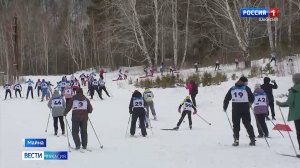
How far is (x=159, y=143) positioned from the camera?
12.9 m

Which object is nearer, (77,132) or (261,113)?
(77,132)

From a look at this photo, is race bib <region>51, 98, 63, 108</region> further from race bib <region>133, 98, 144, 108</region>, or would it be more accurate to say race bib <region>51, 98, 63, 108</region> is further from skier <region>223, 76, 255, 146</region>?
skier <region>223, 76, 255, 146</region>

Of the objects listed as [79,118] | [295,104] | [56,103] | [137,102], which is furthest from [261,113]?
[56,103]

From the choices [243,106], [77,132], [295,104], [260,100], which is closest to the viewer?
[295,104]

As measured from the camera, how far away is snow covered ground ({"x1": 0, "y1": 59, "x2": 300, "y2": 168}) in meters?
9.59

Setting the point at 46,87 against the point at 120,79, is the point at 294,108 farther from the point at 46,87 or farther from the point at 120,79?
the point at 120,79

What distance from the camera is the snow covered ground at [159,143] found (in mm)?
9586

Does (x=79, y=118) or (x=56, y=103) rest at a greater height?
(x=56, y=103)

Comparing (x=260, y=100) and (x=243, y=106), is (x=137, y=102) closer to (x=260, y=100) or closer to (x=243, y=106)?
(x=260, y=100)

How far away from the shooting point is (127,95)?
3061 centimetres

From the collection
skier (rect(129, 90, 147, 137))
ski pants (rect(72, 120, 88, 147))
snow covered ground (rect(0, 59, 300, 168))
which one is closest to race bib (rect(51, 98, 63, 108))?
snow covered ground (rect(0, 59, 300, 168))

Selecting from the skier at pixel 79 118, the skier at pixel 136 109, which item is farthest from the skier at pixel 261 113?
the skier at pixel 79 118

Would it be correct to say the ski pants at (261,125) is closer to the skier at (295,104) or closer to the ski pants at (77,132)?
the skier at (295,104)

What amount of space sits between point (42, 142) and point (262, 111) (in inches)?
261
